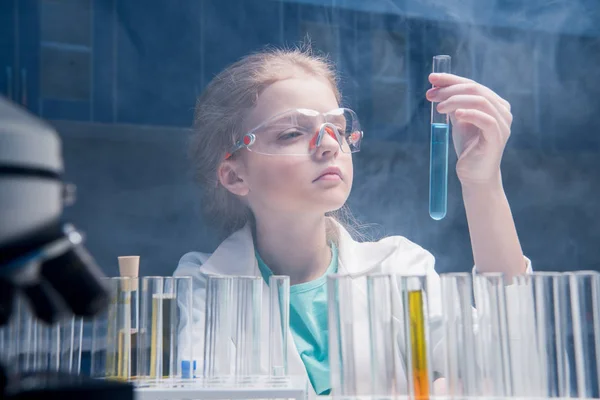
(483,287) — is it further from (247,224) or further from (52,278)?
(247,224)

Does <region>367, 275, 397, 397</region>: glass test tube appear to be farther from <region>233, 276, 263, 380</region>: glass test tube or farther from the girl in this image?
the girl

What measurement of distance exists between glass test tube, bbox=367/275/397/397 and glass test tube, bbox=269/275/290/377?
0.21m

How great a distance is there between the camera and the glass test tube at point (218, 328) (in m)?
1.02

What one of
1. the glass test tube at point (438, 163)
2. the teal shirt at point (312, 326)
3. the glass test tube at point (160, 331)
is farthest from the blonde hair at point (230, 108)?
the glass test tube at point (160, 331)

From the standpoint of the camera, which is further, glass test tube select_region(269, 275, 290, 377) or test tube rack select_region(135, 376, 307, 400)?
glass test tube select_region(269, 275, 290, 377)

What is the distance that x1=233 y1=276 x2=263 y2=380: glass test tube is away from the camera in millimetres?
1018

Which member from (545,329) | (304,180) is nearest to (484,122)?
(304,180)

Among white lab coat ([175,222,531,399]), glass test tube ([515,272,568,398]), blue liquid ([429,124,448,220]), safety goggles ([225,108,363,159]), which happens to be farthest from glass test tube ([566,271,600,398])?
safety goggles ([225,108,363,159])

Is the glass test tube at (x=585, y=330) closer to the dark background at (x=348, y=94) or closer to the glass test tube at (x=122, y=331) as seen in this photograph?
the glass test tube at (x=122, y=331)

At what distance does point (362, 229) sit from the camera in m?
2.11

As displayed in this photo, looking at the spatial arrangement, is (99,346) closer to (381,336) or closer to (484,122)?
(381,336)

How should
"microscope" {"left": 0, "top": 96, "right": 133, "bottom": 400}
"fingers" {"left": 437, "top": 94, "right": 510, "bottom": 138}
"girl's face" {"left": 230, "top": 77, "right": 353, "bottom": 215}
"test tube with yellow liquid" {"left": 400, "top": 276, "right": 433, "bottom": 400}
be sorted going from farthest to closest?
1. "girl's face" {"left": 230, "top": 77, "right": 353, "bottom": 215}
2. "fingers" {"left": 437, "top": 94, "right": 510, "bottom": 138}
3. "test tube with yellow liquid" {"left": 400, "top": 276, "right": 433, "bottom": 400}
4. "microscope" {"left": 0, "top": 96, "right": 133, "bottom": 400}

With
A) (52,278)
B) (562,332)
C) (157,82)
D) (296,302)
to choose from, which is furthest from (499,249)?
(52,278)

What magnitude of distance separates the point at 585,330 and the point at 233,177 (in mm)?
1152
